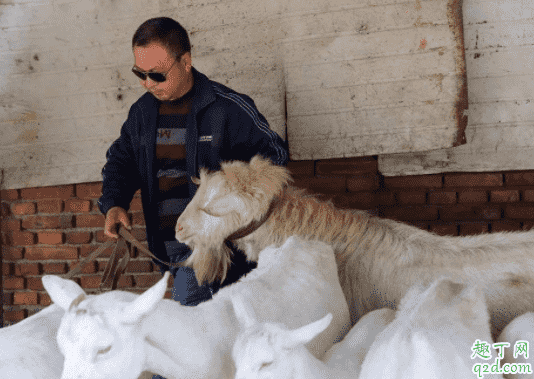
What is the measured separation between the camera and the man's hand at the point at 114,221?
2.04 meters

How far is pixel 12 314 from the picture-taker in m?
3.52

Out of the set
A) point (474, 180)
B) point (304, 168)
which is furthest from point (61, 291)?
point (474, 180)

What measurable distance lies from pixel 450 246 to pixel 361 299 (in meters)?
0.39

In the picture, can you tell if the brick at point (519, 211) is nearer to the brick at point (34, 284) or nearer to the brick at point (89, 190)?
the brick at point (89, 190)

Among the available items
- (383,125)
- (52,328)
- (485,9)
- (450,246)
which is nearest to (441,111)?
(383,125)

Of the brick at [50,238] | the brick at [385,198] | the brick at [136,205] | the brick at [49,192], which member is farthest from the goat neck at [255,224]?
the brick at [50,238]

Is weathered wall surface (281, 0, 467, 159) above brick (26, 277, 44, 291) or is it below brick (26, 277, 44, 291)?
above

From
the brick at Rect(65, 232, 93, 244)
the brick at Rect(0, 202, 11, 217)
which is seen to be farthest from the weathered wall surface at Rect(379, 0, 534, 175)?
the brick at Rect(0, 202, 11, 217)

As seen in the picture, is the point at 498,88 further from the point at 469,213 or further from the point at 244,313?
the point at 244,313

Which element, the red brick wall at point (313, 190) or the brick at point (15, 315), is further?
the brick at point (15, 315)

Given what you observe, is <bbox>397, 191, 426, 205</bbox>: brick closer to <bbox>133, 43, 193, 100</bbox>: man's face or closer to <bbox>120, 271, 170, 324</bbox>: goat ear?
<bbox>133, 43, 193, 100</bbox>: man's face

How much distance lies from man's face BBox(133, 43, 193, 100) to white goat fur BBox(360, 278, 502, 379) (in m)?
1.43

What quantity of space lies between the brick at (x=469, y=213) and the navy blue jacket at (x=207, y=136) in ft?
4.34

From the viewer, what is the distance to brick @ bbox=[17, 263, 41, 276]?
346 cm
